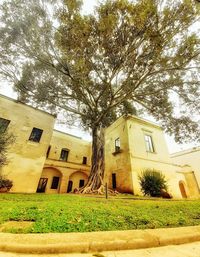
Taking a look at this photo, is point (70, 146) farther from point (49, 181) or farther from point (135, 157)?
point (135, 157)

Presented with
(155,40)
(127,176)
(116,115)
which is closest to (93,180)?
(127,176)

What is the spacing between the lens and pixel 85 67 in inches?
345

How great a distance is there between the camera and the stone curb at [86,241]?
75.5 inches

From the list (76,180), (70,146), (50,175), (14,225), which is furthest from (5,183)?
(70,146)

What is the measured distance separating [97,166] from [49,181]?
886 centimetres

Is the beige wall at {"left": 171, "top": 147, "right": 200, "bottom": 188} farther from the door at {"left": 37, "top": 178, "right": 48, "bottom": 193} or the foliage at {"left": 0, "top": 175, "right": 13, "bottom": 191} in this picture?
the foliage at {"left": 0, "top": 175, "right": 13, "bottom": 191}

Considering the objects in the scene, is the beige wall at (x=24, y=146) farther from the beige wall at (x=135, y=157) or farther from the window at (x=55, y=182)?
the beige wall at (x=135, y=157)

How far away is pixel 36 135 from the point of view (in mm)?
12492

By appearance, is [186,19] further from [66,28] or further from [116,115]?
[116,115]

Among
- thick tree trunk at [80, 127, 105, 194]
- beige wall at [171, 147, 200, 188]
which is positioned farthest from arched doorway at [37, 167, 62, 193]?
beige wall at [171, 147, 200, 188]

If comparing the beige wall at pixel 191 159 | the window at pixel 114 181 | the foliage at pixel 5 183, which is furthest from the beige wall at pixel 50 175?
the beige wall at pixel 191 159

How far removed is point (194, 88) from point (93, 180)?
9.79 metres

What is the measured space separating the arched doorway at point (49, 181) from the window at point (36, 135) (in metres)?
6.29

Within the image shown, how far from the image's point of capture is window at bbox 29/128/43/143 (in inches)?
481
